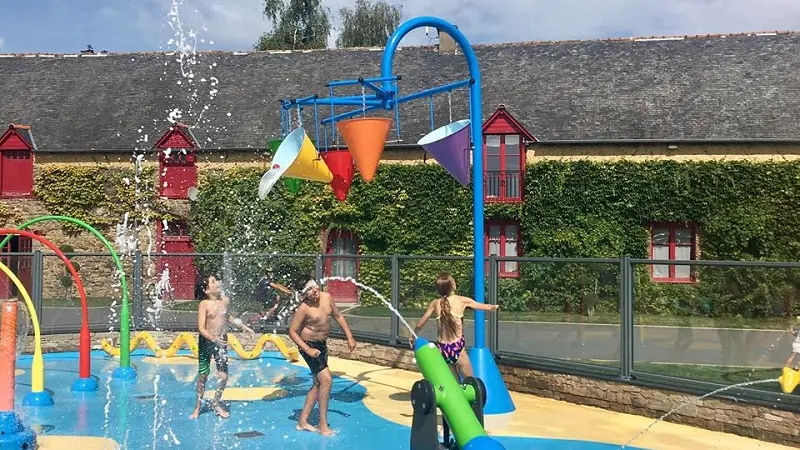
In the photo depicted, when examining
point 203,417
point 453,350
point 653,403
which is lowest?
point 203,417

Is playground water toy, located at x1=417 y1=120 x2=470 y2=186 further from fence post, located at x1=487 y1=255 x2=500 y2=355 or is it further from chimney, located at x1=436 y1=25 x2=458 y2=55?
chimney, located at x1=436 y1=25 x2=458 y2=55

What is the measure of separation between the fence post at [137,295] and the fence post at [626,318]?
34.4 feet

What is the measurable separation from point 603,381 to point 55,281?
11.1 meters

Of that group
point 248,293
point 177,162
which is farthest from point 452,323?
point 177,162

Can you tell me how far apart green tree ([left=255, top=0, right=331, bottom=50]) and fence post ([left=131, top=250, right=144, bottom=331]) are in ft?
104

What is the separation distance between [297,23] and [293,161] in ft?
128

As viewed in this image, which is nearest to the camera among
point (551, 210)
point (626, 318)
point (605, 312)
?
point (626, 318)

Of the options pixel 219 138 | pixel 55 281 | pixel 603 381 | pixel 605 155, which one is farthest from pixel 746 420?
pixel 219 138

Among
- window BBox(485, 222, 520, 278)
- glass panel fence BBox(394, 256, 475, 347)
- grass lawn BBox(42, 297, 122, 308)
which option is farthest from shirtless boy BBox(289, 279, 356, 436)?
window BBox(485, 222, 520, 278)

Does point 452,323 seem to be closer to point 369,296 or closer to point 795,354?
point 795,354

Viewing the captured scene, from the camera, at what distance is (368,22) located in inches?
1768

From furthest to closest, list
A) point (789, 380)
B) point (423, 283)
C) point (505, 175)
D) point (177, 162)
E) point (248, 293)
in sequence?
1. point (177, 162)
2. point (505, 175)
3. point (248, 293)
4. point (423, 283)
5. point (789, 380)

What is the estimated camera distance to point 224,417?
956cm

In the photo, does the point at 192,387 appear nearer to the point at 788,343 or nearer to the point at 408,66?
the point at 788,343
